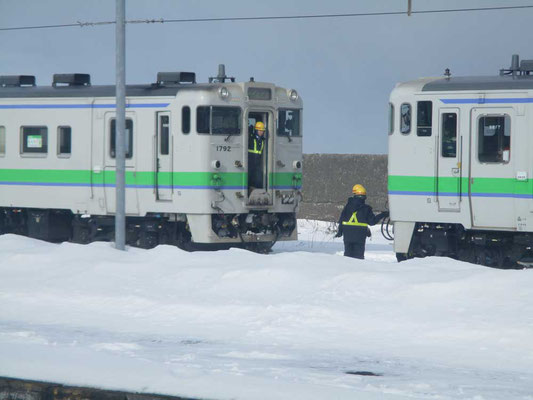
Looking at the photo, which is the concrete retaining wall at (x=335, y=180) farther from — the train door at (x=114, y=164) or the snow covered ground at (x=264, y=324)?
the snow covered ground at (x=264, y=324)

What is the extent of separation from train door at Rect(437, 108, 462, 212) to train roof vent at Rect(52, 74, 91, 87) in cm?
870

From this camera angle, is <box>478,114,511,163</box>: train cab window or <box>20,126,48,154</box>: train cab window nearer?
<box>478,114,511,163</box>: train cab window

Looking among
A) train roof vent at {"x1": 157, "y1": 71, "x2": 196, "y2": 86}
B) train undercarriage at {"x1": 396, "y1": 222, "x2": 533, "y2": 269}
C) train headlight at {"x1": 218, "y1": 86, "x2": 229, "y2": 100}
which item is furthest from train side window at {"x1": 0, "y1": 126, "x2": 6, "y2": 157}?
train undercarriage at {"x1": 396, "y1": 222, "x2": 533, "y2": 269}

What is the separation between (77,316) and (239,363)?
3.73m

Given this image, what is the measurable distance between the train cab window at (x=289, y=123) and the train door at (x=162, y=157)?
2.37 meters

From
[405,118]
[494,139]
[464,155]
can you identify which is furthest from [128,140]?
[494,139]

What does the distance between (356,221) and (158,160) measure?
529cm

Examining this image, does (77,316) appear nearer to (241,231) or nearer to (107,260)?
(107,260)

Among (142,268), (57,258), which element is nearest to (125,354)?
(142,268)

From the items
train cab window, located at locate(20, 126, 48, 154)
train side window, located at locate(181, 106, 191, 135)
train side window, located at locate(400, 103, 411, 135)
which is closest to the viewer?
train side window, located at locate(400, 103, 411, 135)

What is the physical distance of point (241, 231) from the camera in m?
21.7

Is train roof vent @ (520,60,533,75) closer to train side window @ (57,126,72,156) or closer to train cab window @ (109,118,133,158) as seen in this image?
train cab window @ (109,118,133,158)

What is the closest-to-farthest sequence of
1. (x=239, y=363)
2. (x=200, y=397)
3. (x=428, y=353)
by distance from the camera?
1. (x=200, y=397)
2. (x=239, y=363)
3. (x=428, y=353)

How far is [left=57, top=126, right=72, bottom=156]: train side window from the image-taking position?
2288cm
